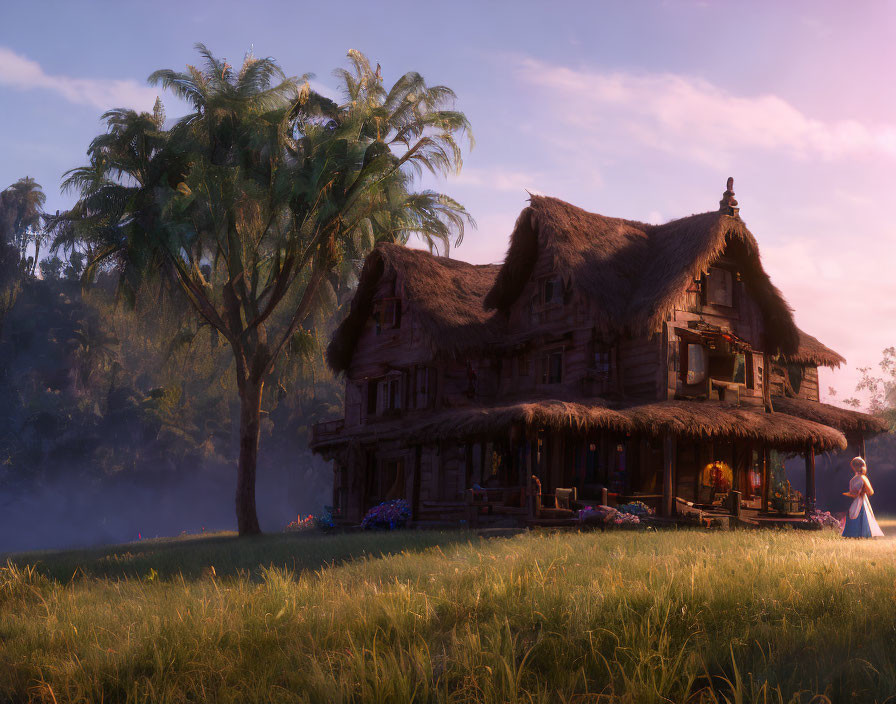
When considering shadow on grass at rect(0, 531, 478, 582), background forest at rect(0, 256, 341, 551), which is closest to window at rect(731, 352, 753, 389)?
shadow on grass at rect(0, 531, 478, 582)

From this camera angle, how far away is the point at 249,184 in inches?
1107

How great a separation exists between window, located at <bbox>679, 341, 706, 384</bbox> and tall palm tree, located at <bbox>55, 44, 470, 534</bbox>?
10.7 meters

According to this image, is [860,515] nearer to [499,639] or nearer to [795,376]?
[795,376]

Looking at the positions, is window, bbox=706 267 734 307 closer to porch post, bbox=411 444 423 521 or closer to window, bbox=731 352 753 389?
window, bbox=731 352 753 389

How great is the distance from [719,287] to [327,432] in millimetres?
16059

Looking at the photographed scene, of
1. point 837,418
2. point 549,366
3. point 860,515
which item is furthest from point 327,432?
point 860,515

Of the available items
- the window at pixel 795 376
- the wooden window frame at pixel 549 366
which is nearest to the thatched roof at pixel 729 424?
the wooden window frame at pixel 549 366

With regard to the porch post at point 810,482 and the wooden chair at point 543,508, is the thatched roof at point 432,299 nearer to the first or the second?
the wooden chair at point 543,508

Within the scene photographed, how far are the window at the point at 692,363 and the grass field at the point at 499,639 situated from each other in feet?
50.2

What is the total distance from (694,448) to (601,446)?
10.4 feet

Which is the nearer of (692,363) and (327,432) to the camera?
(692,363)

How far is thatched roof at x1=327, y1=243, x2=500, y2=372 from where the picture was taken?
1177 inches

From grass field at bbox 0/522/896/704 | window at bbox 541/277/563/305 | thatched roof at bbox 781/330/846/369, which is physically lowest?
grass field at bbox 0/522/896/704

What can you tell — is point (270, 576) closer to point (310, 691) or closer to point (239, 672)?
point (239, 672)
